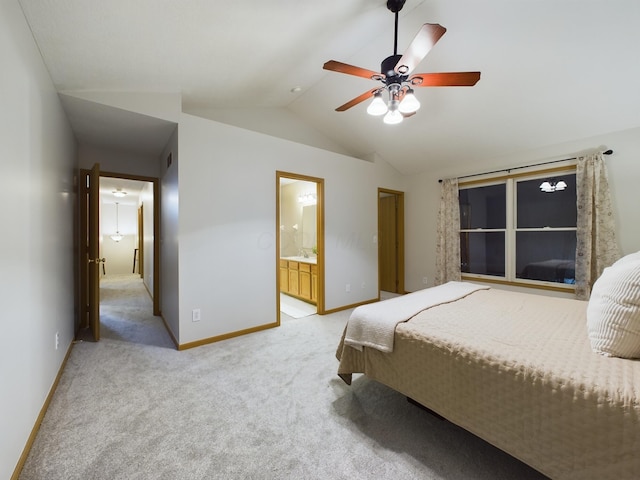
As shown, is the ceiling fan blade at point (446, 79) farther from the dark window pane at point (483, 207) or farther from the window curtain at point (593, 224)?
the dark window pane at point (483, 207)

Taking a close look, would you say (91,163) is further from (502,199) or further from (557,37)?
(502,199)

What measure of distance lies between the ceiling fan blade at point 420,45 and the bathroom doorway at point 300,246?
192 centimetres

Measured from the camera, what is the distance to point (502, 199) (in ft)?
13.2

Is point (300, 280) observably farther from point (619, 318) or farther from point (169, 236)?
point (619, 318)

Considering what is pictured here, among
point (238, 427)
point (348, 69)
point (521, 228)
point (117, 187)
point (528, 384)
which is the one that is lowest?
point (238, 427)

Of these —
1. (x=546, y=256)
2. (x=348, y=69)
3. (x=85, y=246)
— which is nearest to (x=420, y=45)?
(x=348, y=69)

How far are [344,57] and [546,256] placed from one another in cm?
361

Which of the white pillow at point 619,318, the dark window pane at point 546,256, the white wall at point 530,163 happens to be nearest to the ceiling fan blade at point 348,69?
the white pillow at point 619,318

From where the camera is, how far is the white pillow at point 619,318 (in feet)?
3.85

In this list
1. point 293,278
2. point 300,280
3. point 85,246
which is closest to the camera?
point 85,246

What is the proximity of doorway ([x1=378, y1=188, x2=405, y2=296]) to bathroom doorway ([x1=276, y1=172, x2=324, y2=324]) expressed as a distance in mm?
1386

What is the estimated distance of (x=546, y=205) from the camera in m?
3.64

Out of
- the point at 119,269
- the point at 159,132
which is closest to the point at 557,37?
the point at 159,132

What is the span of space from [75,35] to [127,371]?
2.54 meters
